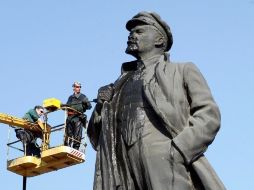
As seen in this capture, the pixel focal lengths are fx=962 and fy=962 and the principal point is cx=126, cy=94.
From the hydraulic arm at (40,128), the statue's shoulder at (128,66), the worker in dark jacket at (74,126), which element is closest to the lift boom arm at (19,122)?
the hydraulic arm at (40,128)

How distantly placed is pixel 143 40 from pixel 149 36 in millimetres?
89

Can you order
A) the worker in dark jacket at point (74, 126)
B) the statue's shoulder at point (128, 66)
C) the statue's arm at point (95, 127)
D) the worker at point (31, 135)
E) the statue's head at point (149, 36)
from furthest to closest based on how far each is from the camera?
the worker at point (31, 135)
the worker in dark jacket at point (74, 126)
the statue's shoulder at point (128, 66)
the statue's head at point (149, 36)
the statue's arm at point (95, 127)

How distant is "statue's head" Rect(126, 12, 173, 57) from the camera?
11.5 metres

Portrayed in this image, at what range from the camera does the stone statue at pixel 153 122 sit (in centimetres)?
1054

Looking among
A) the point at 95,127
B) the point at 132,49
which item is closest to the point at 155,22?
the point at 132,49

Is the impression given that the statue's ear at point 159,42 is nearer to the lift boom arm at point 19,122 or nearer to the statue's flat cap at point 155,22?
the statue's flat cap at point 155,22

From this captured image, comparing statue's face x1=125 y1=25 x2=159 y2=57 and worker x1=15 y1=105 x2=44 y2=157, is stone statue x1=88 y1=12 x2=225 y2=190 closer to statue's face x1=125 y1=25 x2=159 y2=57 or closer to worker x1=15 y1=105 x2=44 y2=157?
statue's face x1=125 y1=25 x2=159 y2=57

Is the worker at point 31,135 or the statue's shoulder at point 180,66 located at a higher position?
the worker at point 31,135

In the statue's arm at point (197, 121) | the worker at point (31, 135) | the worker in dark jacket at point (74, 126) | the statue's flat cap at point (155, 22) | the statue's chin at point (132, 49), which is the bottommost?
the statue's arm at point (197, 121)

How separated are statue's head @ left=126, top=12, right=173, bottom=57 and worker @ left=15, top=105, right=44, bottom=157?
32164 millimetres

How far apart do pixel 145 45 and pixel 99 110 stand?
0.98 meters

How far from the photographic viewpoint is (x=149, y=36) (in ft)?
37.8

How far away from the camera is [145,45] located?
11555mm

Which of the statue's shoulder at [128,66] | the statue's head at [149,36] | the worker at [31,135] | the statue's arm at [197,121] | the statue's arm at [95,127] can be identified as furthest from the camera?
the worker at [31,135]
